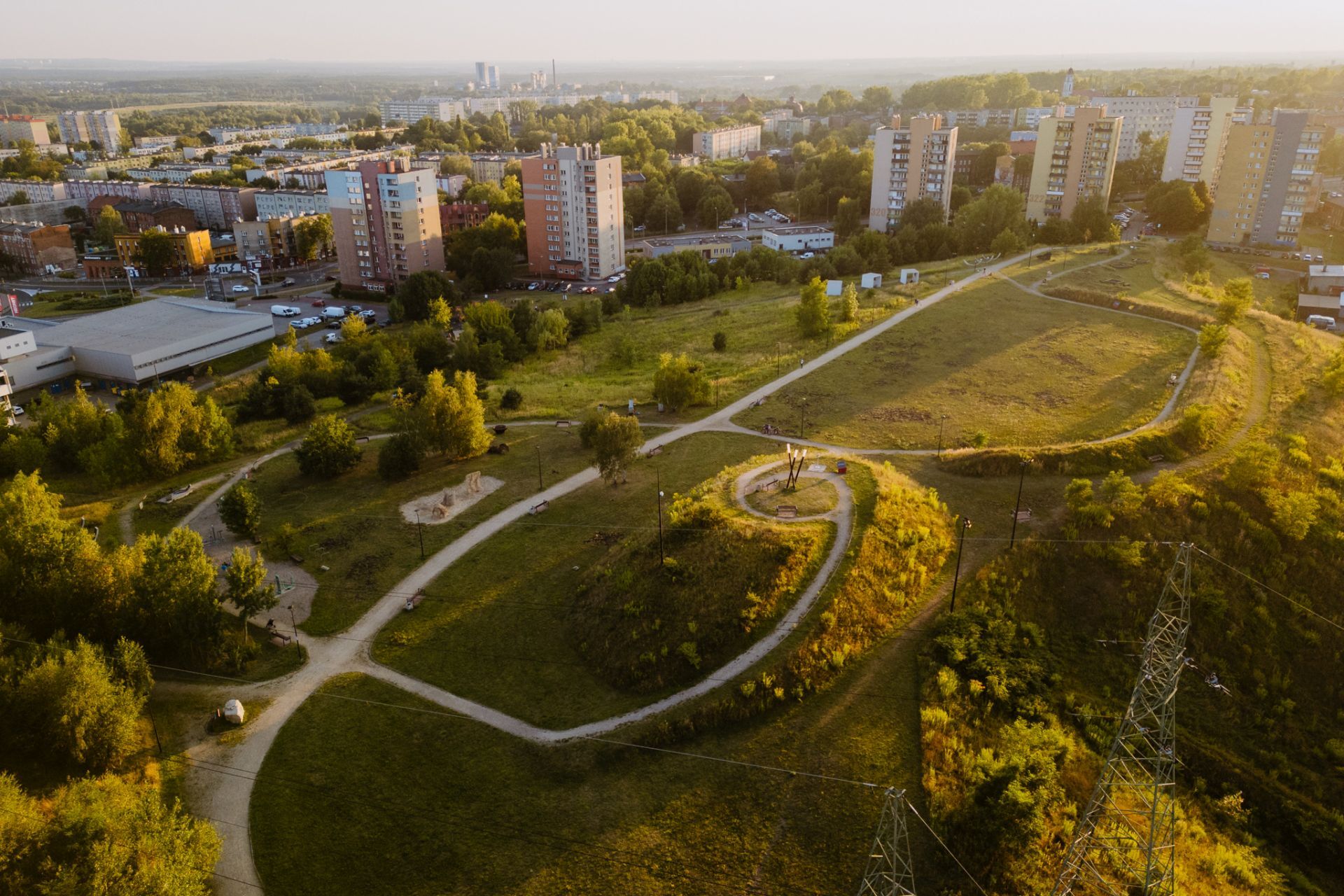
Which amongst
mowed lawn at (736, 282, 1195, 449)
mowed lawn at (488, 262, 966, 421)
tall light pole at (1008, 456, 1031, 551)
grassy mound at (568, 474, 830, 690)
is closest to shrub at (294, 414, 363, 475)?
mowed lawn at (488, 262, 966, 421)

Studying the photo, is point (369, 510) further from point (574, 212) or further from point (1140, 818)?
point (574, 212)

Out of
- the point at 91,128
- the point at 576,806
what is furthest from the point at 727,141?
the point at 91,128

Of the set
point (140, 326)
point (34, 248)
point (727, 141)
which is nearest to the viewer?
point (140, 326)

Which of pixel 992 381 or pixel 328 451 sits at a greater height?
pixel 992 381

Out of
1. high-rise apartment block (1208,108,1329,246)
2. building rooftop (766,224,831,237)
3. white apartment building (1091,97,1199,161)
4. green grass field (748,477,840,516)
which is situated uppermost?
white apartment building (1091,97,1199,161)

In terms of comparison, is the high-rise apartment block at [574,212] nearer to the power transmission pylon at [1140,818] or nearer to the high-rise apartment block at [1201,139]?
the high-rise apartment block at [1201,139]

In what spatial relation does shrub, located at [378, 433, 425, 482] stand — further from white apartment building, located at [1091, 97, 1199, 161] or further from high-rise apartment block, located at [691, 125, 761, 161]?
white apartment building, located at [1091, 97, 1199, 161]

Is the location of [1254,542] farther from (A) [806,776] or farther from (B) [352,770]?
(B) [352,770]
